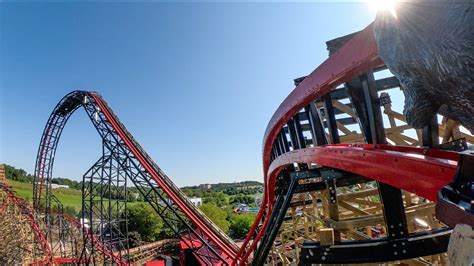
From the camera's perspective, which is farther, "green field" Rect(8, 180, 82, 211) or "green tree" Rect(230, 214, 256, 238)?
"green field" Rect(8, 180, 82, 211)

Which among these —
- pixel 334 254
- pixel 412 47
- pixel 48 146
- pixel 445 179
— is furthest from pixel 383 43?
pixel 48 146

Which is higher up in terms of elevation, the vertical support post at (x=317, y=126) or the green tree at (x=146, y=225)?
the vertical support post at (x=317, y=126)

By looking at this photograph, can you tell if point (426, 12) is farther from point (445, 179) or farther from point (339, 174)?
point (339, 174)

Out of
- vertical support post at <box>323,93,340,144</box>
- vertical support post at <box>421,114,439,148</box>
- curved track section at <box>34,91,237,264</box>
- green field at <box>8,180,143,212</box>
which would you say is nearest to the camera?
vertical support post at <box>421,114,439,148</box>

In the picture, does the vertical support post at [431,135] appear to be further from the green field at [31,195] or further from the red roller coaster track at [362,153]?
the green field at [31,195]

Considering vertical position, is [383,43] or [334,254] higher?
[383,43]

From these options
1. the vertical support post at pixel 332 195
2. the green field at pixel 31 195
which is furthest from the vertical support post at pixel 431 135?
the green field at pixel 31 195

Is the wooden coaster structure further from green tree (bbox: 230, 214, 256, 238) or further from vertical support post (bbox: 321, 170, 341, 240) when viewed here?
green tree (bbox: 230, 214, 256, 238)

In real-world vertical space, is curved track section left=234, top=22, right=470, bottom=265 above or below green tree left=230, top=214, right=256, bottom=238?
above

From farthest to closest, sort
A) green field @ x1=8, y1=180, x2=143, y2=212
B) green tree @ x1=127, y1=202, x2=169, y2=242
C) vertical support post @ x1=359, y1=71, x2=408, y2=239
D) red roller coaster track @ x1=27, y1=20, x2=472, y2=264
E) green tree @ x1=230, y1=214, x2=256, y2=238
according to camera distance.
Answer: green field @ x1=8, y1=180, x2=143, y2=212, green tree @ x1=230, y1=214, x2=256, y2=238, green tree @ x1=127, y1=202, x2=169, y2=242, vertical support post @ x1=359, y1=71, x2=408, y2=239, red roller coaster track @ x1=27, y1=20, x2=472, y2=264

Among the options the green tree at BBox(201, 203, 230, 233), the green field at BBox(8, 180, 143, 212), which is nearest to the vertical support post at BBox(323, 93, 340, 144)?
the green tree at BBox(201, 203, 230, 233)

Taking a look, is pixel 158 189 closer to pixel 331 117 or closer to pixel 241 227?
pixel 331 117
